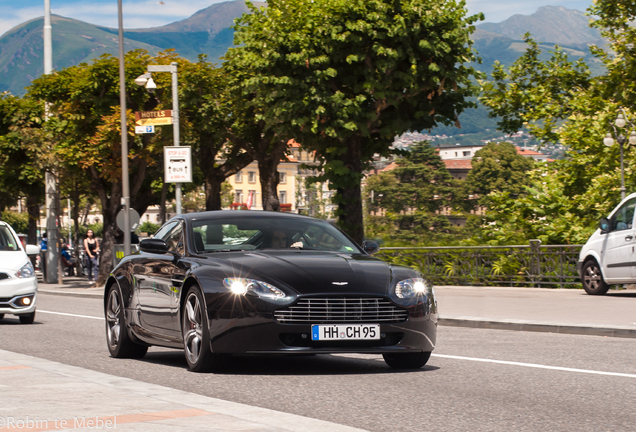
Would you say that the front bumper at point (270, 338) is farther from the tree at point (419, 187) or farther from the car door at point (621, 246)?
the tree at point (419, 187)

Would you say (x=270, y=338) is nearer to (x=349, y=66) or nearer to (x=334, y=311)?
(x=334, y=311)

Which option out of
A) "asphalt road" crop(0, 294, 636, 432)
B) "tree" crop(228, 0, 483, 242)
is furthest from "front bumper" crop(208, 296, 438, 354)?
"tree" crop(228, 0, 483, 242)

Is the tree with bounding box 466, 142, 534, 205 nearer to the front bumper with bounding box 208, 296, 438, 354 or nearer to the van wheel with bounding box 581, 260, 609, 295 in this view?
the van wheel with bounding box 581, 260, 609, 295

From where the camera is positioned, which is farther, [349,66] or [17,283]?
[349,66]

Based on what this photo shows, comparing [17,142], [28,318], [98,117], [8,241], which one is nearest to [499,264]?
[28,318]

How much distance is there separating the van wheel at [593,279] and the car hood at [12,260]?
11862 millimetres

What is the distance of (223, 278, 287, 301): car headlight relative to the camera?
765cm

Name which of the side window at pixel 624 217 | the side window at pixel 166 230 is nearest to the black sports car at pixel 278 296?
the side window at pixel 166 230

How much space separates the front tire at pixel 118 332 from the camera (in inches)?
391

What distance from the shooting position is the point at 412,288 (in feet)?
26.6

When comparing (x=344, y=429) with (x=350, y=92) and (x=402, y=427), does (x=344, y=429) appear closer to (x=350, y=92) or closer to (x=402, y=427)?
(x=402, y=427)

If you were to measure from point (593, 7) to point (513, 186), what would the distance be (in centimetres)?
9629

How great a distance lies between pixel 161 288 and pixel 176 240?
59 centimetres

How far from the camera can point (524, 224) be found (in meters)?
27.7
